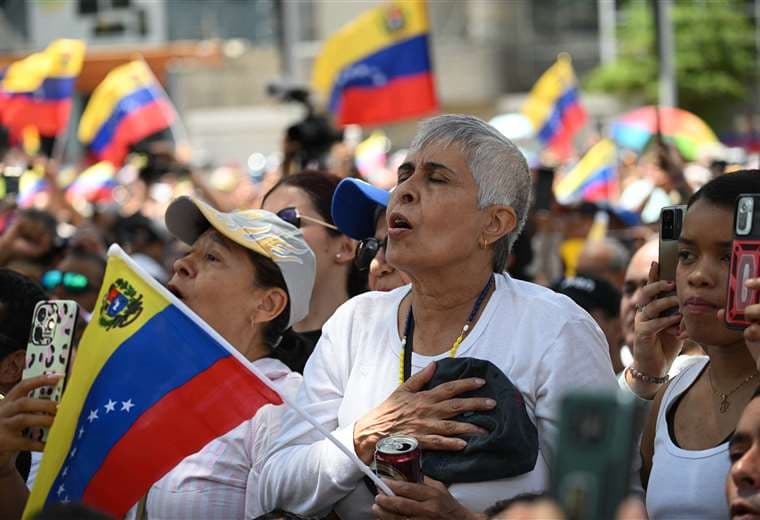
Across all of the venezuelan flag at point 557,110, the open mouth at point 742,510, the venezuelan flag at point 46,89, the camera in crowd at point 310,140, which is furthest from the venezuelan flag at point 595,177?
the open mouth at point 742,510

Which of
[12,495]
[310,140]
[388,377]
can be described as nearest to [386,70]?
[310,140]


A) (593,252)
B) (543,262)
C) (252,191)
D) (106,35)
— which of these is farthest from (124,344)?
(106,35)

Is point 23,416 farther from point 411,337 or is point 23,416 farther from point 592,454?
point 592,454

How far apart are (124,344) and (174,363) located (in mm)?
136

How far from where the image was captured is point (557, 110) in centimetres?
1641

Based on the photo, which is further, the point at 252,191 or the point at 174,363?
the point at 252,191

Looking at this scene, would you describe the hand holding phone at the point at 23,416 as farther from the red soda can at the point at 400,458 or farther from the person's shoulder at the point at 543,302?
the person's shoulder at the point at 543,302

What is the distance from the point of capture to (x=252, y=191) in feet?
47.2

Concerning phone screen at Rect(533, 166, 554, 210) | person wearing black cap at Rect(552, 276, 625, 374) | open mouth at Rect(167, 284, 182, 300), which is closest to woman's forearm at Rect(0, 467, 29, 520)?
open mouth at Rect(167, 284, 182, 300)

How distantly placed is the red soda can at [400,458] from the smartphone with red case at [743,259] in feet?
2.59

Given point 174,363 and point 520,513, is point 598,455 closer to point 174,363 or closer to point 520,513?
point 520,513

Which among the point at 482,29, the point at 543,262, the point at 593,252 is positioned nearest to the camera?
the point at 593,252

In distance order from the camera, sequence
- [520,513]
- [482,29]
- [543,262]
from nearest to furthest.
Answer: [520,513] → [543,262] → [482,29]

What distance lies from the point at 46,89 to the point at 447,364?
10.8 meters
